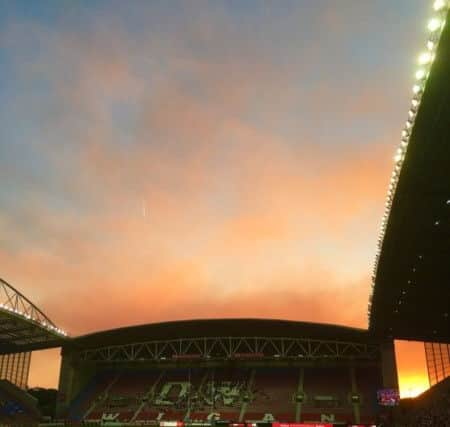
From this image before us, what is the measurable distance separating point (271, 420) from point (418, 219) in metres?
48.2

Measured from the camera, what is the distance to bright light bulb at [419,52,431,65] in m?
25.0

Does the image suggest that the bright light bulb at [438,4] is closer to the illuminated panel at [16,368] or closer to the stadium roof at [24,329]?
the stadium roof at [24,329]

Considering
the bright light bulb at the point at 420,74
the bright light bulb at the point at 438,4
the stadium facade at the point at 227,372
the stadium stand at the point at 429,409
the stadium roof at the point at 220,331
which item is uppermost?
the bright light bulb at the point at 438,4

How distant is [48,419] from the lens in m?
86.4

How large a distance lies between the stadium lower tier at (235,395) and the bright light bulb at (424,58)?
204 feet

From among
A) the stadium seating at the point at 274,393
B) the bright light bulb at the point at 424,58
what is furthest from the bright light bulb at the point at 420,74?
the stadium seating at the point at 274,393

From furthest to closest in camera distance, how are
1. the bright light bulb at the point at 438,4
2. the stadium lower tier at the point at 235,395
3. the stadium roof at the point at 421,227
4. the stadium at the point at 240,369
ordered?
1. the stadium lower tier at the point at 235,395
2. the stadium at the point at 240,369
3. the stadium roof at the point at 421,227
4. the bright light bulb at the point at 438,4

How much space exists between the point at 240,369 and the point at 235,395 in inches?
268

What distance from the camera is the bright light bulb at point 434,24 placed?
22.9 m

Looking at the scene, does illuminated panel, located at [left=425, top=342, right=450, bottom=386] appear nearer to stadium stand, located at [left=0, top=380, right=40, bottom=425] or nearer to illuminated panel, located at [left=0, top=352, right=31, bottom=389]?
stadium stand, located at [left=0, top=380, right=40, bottom=425]

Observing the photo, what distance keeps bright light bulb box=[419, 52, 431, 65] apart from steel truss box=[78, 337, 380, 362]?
219 feet

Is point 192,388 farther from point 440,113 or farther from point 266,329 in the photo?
point 440,113

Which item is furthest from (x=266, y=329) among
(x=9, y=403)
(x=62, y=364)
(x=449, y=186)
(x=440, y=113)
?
(x=440, y=113)

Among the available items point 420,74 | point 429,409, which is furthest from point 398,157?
point 429,409
